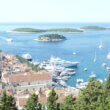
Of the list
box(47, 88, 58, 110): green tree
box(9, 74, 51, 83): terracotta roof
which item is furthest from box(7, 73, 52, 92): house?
box(47, 88, 58, 110): green tree

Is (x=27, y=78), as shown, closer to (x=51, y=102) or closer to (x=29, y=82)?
(x=29, y=82)

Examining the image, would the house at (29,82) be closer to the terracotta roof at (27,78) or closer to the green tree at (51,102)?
the terracotta roof at (27,78)

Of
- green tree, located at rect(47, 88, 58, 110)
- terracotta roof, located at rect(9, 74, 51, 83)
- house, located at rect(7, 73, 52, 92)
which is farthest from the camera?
terracotta roof, located at rect(9, 74, 51, 83)

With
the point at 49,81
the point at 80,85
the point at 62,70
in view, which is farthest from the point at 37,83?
the point at 62,70

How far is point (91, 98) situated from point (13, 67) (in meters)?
15.8

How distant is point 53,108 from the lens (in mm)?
8852

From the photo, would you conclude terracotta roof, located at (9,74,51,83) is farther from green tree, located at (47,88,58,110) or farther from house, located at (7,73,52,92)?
green tree, located at (47,88,58,110)

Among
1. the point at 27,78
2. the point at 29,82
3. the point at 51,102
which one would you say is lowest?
the point at 29,82

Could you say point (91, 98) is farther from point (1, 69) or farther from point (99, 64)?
point (99, 64)

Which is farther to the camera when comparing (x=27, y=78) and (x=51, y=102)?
(x=27, y=78)

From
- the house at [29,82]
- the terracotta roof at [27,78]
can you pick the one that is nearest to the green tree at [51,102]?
the house at [29,82]

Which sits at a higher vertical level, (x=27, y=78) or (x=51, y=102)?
(x=51, y=102)

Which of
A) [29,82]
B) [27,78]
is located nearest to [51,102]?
[29,82]

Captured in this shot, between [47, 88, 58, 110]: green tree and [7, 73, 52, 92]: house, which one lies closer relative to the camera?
[47, 88, 58, 110]: green tree
